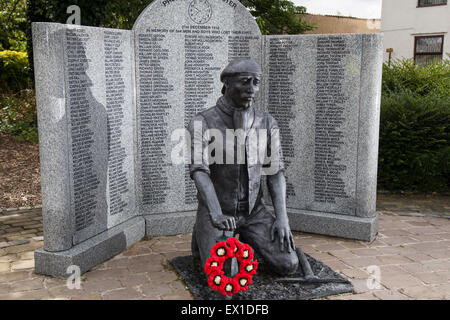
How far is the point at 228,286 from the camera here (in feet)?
14.0

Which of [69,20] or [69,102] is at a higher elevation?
[69,20]

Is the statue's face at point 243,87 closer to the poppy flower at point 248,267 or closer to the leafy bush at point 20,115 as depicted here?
the poppy flower at point 248,267

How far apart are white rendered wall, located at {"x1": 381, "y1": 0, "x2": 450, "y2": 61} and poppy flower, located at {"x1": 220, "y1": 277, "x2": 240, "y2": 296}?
18987 mm

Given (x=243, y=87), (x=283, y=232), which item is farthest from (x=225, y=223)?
(x=243, y=87)

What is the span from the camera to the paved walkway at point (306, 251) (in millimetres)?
4906

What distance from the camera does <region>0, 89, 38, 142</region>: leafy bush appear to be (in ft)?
44.0

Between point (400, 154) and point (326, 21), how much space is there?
55.3ft

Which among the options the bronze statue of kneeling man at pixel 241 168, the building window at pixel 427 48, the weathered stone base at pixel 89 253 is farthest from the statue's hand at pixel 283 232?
the building window at pixel 427 48

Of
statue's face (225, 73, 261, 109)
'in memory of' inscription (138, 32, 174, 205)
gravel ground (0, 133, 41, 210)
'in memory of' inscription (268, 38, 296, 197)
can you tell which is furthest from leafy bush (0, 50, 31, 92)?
statue's face (225, 73, 261, 109)

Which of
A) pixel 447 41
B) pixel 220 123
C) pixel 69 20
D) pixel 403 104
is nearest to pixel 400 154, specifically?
pixel 403 104

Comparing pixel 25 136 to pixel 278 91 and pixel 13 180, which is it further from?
pixel 278 91

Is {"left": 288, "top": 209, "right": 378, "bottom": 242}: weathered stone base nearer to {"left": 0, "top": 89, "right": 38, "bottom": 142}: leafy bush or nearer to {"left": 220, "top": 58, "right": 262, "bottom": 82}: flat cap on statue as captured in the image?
{"left": 220, "top": 58, "right": 262, "bottom": 82}: flat cap on statue

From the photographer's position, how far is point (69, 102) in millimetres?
5203

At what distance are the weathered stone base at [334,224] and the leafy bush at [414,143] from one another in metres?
2.86
